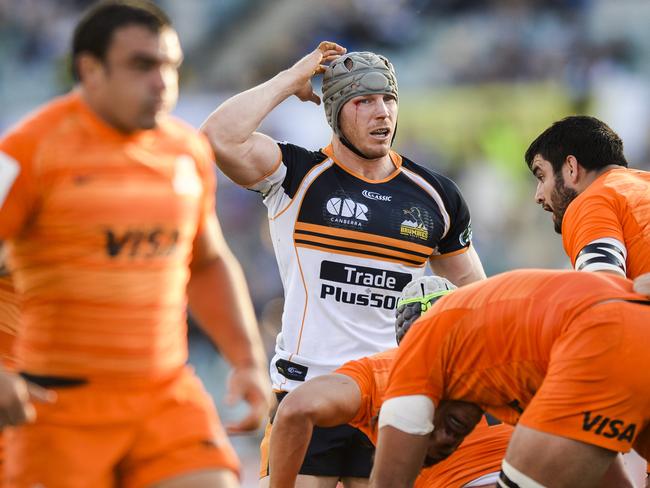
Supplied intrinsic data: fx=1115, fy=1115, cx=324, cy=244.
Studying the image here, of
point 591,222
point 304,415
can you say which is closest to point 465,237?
point 591,222

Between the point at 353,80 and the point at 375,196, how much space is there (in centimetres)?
70

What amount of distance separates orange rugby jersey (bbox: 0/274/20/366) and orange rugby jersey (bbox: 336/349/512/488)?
1449mm

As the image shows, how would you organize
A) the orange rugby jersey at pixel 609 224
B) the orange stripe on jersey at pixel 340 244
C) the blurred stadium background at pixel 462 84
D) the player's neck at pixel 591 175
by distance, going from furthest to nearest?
1. the blurred stadium background at pixel 462 84
2. the orange stripe on jersey at pixel 340 244
3. the player's neck at pixel 591 175
4. the orange rugby jersey at pixel 609 224

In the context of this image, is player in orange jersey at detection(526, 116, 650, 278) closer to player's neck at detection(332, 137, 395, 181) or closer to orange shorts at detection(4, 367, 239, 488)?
player's neck at detection(332, 137, 395, 181)

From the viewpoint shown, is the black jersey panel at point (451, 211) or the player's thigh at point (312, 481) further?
the black jersey panel at point (451, 211)

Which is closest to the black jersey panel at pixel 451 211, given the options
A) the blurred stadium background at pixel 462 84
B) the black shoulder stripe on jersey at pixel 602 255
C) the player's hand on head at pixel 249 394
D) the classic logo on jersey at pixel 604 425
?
the black shoulder stripe on jersey at pixel 602 255

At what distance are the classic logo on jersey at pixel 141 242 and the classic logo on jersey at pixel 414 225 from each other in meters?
2.53

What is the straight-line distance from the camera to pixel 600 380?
12.8ft

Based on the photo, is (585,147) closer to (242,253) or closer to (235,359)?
(235,359)

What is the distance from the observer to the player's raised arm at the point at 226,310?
12.6 feet

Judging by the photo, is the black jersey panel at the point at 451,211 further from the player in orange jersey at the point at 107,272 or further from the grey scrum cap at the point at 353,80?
the player in orange jersey at the point at 107,272

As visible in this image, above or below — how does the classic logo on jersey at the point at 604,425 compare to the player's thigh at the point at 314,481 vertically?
above

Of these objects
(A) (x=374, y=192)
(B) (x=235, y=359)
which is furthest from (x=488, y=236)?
(B) (x=235, y=359)

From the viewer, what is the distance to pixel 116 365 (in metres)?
3.44
